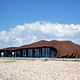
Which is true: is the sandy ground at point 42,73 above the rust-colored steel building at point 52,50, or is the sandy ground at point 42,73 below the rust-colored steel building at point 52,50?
below

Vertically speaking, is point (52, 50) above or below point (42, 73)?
above

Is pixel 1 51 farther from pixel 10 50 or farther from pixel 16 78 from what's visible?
pixel 16 78

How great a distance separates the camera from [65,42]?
44.3 meters

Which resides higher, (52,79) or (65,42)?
(65,42)

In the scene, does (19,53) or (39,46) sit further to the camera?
(19,53)

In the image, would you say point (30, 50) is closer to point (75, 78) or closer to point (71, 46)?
point (71, 46)

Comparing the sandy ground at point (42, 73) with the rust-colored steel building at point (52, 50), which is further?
the rust-colored steel building at point (52, 50)

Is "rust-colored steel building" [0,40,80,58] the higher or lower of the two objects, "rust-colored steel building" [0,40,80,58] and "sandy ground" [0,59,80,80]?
the higher

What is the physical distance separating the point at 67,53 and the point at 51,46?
353cm

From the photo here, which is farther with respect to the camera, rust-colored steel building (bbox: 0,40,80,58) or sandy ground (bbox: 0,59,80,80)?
rust-colored steel building (bbox: 0,40,80,58)

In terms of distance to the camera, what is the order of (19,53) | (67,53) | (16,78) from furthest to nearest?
(19,53) < (67,53) < (16,78)

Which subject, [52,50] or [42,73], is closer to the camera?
[42,73]

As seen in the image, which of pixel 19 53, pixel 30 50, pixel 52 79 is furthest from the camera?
pixel 19 53

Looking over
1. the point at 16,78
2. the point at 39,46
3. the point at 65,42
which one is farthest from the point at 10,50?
the point at 16,78
